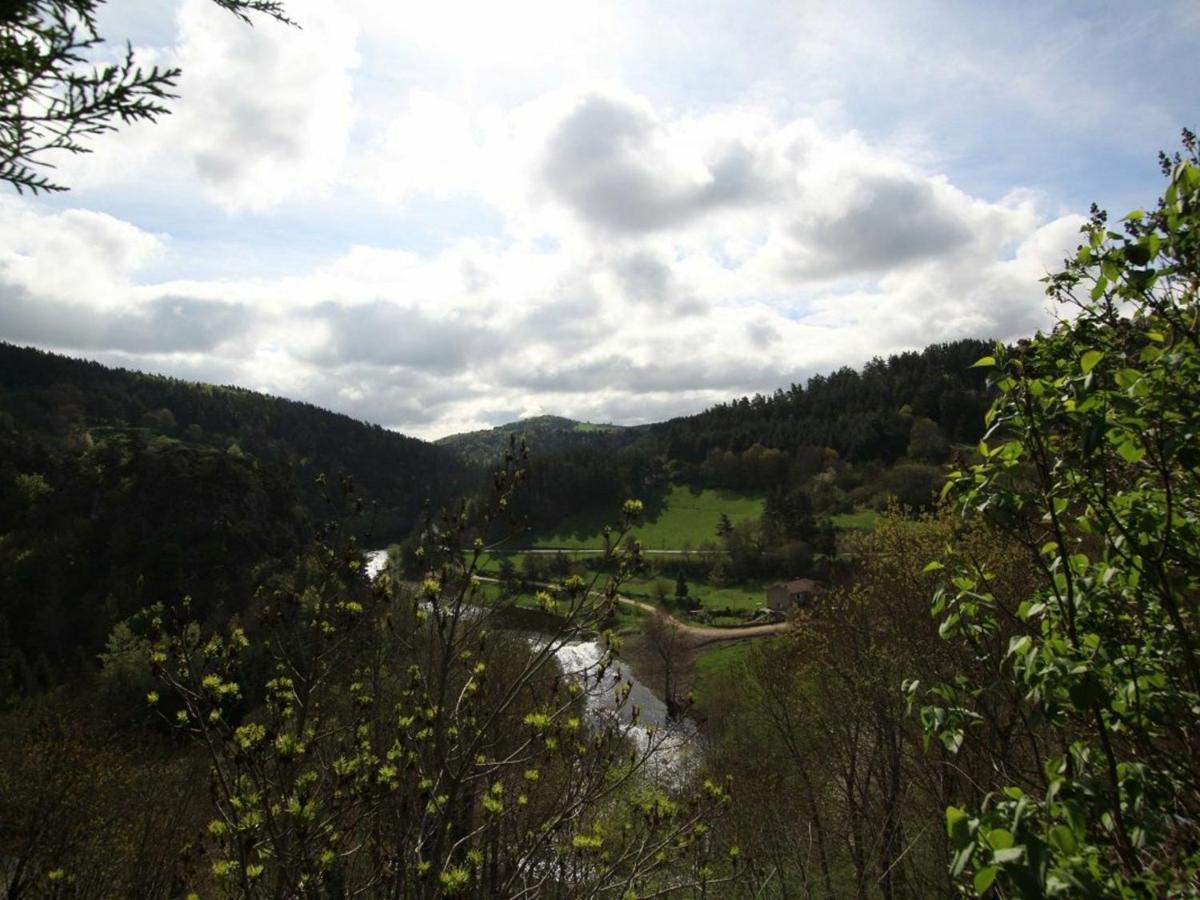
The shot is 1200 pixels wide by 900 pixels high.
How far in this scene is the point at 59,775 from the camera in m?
12.8

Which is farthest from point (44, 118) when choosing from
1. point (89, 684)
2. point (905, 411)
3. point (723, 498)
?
point (905, 411)

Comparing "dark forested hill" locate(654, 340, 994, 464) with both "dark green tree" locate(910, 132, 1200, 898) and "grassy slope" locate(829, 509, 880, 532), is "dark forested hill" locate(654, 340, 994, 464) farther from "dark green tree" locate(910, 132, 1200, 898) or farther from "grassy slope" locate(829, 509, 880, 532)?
"dark green tree" locate(910, 132, 1200, 898)

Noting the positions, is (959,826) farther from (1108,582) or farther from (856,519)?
(856,519)

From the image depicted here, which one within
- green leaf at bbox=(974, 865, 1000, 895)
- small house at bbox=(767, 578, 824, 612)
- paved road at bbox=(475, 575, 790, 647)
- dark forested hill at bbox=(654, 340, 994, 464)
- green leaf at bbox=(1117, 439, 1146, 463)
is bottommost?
paved road at bbox=(475, 575, 790, 647)

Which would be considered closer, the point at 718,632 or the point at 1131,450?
the point at 1131,450

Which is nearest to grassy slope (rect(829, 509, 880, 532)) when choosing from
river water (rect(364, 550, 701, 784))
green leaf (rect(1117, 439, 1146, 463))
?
river water (rect(364, 550, 701, 784))

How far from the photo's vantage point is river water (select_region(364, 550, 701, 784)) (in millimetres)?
4405

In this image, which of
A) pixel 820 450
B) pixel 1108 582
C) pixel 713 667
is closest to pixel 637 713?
pixel 1108 582

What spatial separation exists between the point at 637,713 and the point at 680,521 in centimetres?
10052

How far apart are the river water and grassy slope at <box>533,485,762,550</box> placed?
136ft

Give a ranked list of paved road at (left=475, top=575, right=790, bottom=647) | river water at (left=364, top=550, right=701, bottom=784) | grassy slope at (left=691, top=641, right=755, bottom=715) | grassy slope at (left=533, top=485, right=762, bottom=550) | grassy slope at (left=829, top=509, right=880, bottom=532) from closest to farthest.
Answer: river water at (left=364, top=550, right=701, bottom=784) < grassy slope at (left=691, top=641, right=755, bottom=715) < paved road at (left=475, top=575, right=790, bottom=647) < grassy slope at (left=829, top=509, right=880, bottom=532) < grassy slope at (left=533, top=485, right=762, bottom=550)

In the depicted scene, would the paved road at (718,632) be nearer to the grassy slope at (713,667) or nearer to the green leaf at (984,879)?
the grassy slope at (713,667)

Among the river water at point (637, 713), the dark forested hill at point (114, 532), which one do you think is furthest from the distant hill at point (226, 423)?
the river water at point (637, 713)

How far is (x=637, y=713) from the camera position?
482 centimetres
